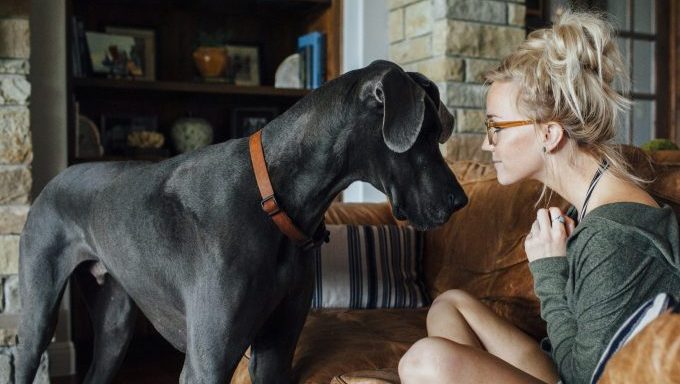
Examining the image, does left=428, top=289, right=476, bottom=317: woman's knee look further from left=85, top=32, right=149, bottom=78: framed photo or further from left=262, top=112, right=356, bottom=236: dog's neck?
left=85, top=32, right=149, bottom=78: framed photo

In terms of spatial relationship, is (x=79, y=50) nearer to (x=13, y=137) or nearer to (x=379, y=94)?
(x=13, y=137)

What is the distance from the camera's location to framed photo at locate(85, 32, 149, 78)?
3.35 metres

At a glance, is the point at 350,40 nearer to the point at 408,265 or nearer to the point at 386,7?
the point at 386,7

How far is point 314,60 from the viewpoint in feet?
11.8

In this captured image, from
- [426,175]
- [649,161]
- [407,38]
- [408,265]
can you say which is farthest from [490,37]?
[426,175]

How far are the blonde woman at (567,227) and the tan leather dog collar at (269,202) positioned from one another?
29 cm

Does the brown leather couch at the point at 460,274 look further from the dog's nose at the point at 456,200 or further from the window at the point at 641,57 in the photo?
the window at the point at 641,57

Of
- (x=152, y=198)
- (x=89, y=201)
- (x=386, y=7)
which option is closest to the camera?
(x=152, y=198)

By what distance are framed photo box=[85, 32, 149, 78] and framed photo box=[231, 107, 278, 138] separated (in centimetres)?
50

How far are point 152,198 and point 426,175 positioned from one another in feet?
1.71

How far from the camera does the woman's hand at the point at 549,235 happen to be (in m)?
1.40

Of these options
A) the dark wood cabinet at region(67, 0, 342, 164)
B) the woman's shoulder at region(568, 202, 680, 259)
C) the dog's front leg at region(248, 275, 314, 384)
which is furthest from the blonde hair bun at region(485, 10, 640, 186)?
the dark wood cabinet at region(67, 0, 342, 164)

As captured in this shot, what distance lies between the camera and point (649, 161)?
1.80 meters

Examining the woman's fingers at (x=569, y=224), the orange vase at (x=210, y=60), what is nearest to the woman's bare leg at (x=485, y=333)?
the woman's fingers at (x=569, y=224)
